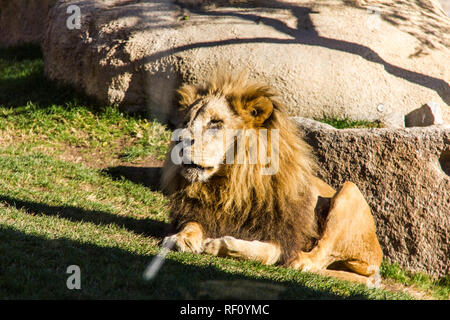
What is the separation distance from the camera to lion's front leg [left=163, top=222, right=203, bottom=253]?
16.8 ft

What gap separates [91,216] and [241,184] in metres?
2.10

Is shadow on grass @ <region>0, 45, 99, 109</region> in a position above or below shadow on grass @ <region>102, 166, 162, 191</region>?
above

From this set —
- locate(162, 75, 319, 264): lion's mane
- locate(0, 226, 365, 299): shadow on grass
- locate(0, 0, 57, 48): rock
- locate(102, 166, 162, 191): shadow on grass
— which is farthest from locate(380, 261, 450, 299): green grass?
locate(0, 0, 57, 48): rock

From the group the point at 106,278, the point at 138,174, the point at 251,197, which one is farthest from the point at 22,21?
the point at 106,278

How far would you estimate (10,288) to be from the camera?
3.64 meters

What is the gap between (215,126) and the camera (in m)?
5.24

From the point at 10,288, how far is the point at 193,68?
21.4ft

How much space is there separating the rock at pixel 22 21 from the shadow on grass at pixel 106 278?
35.7 ft

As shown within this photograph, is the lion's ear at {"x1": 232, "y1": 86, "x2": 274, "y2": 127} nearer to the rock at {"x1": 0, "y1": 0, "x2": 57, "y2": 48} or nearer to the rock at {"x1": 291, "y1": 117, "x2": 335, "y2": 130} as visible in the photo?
the rock at {"x1": 291, "y1": 117, "x2": 335, "y2": 130}

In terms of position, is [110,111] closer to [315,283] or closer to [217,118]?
[217,118]

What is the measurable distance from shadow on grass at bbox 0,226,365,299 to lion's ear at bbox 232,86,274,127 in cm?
148

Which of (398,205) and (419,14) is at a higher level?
(419,14)

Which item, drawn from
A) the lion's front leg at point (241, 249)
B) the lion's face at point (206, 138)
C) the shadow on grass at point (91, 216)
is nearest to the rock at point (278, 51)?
the shadow on grass at point (91, 216)
